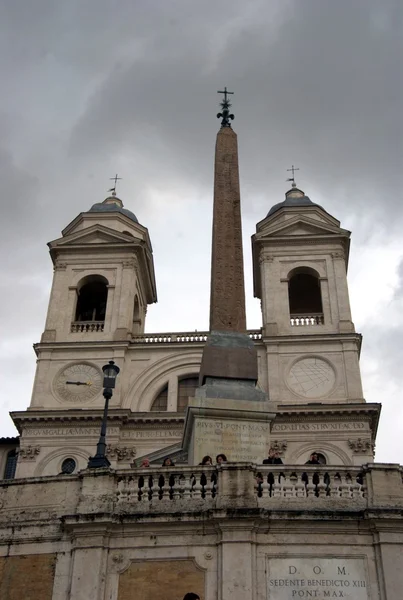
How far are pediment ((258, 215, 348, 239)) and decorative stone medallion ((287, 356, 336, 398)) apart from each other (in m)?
8.19

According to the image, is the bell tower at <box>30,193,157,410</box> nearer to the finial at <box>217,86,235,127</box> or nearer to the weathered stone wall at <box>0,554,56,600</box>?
the finial at <box>217,86,235,127</box>

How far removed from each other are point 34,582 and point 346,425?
25125 mm

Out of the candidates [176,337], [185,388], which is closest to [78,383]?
[185,388]

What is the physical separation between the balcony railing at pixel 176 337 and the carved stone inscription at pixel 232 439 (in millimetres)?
22743

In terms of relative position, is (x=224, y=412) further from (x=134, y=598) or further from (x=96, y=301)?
(x=96, y=301)

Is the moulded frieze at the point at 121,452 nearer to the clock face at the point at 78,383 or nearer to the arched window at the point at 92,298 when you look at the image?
the clock face at the point at 78,383

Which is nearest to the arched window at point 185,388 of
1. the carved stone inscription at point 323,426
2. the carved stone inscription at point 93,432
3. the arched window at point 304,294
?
the carved stone inscription at point 93,432

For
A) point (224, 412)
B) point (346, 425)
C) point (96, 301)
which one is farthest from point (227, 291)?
point (96, 301)

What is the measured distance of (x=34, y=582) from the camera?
41.4ft

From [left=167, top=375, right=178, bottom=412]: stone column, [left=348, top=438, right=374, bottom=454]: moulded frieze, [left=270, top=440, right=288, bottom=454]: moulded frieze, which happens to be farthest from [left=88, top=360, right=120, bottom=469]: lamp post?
[left=167, top=375, right=178, bottom=412]: stone column

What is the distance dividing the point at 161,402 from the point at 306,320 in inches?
343

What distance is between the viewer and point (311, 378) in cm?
3809

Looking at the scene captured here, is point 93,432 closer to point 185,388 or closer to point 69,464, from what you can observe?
point 69,464

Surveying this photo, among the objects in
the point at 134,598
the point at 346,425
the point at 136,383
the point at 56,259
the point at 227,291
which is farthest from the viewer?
the point at 56,259
